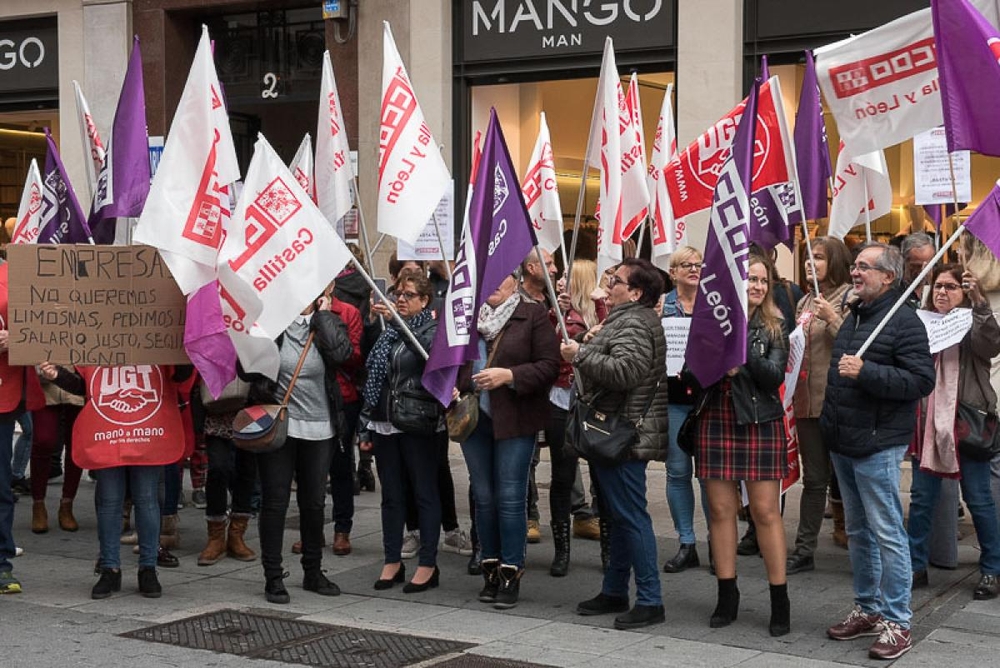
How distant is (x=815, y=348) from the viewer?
8727 millimetres

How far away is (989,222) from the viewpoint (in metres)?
7.23

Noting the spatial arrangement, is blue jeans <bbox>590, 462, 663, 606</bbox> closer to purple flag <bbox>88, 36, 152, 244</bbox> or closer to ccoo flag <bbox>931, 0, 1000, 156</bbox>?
ccoo flag <bbox>931, 0, 1000, 156</bbox>

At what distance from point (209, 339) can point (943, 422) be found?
4.03m

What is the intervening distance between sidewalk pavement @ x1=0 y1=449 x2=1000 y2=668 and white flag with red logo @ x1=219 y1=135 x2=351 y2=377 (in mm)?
1503

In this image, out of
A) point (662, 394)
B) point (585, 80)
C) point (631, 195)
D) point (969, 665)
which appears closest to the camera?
point (969, 665)

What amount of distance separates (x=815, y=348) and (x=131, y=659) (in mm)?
4356

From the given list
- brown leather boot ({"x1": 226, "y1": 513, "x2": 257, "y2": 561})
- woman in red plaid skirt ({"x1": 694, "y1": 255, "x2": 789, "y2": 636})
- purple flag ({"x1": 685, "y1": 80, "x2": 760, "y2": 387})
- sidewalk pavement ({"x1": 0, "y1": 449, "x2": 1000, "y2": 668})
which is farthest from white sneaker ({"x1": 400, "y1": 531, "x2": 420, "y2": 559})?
purple flag ({"x1": 685, "y1": 80, "x2": 760, "y2": 387})

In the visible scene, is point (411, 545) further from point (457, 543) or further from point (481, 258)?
point (481, 258)

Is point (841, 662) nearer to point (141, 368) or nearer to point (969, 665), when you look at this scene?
point (969, 665)

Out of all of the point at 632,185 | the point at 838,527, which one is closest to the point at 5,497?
the point at 632,185

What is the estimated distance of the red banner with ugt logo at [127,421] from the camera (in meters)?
7.88

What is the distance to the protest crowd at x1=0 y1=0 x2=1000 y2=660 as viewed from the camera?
7043mm

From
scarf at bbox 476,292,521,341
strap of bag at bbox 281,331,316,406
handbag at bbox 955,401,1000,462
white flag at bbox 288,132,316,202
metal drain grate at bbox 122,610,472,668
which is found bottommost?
metal drain grate at bbox 122,610,472,668

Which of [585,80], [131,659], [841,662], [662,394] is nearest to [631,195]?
[662,394]
